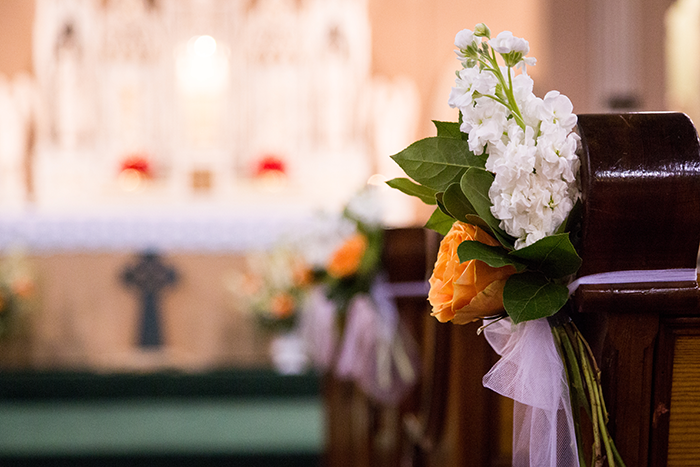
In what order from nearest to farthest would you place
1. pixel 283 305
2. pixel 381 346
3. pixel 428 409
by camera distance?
pixel 428 409, pixel 381 346, pixel 283 305

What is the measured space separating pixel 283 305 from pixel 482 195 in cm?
473

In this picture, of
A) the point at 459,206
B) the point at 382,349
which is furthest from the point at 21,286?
the point at 459,206

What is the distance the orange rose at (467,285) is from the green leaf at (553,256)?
43 millimetres

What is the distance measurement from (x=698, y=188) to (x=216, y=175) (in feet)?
20.1

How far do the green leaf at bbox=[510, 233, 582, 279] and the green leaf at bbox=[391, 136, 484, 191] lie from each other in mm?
130

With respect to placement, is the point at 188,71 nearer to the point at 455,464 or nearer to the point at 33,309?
the point at 33,309

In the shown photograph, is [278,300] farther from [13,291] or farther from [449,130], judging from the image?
[449,130]

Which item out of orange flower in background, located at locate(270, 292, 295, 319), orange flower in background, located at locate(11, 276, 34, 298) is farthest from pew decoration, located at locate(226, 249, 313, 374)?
orange flower in background, located at locate(11, 276, 34, 298)

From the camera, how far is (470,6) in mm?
7406

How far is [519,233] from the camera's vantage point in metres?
0.82

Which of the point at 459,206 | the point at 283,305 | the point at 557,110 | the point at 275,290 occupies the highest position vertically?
the point at 557,110

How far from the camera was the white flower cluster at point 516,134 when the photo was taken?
2.58 ft

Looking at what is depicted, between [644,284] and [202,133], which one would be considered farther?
[202,133]

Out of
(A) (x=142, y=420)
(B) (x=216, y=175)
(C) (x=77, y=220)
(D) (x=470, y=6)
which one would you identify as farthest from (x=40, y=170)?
(D) (x=470, y=6)
